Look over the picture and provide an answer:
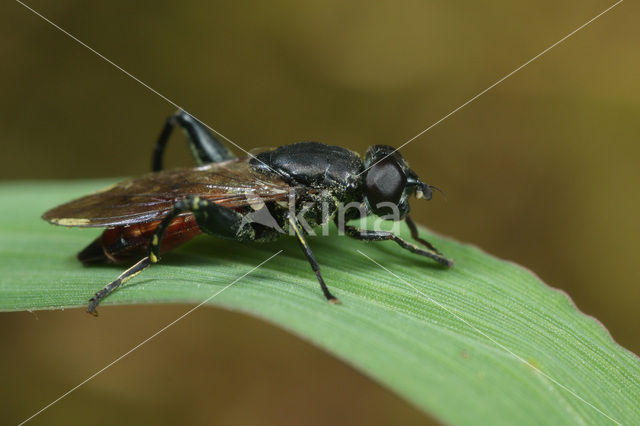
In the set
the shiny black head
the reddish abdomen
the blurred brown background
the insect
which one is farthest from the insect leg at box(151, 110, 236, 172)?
the blurred brown background

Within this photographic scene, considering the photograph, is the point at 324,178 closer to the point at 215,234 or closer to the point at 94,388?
the point at 215,234

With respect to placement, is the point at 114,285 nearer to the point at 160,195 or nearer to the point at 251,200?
the point at 160,195

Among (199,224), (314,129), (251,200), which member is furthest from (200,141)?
(314,129)

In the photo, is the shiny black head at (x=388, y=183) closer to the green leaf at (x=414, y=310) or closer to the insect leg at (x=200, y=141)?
the green leaf at (x=414, y=310)

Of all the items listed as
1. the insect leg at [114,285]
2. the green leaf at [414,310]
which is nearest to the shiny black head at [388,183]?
the green leaf at [414,310]

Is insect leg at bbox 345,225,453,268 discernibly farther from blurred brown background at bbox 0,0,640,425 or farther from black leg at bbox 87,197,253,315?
blurred brown background at bbox 0,0,640,425

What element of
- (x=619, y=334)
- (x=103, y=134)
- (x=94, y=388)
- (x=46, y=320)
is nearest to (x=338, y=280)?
(x=94, y=388)
